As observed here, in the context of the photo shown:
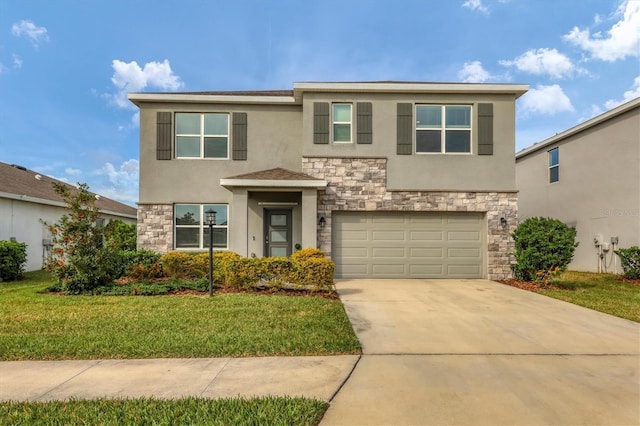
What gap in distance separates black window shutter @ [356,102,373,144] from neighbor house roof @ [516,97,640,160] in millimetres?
8616

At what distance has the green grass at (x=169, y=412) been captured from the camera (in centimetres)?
270

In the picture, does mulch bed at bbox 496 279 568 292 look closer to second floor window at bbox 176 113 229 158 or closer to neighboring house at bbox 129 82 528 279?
neighboring house at bbox 129 82 528 279

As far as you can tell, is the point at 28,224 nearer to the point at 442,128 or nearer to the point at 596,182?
the point at 442,128

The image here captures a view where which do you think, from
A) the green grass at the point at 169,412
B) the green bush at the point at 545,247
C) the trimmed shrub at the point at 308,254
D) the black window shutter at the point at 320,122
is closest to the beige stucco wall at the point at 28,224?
the trimmed shrub at the point at 308,254

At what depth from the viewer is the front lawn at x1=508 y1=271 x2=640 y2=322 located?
6.64 metres

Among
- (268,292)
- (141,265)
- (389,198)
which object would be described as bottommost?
(268,292)

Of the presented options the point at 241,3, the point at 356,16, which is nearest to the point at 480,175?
the point at 356,16

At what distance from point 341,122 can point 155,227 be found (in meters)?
6.91

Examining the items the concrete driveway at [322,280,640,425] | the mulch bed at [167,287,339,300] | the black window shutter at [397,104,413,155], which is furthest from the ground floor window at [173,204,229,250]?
the black window shutter at [397,104,413,155]

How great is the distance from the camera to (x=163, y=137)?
10.7m

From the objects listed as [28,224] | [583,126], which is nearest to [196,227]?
[28,224]

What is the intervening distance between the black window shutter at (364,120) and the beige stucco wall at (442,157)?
0.14m

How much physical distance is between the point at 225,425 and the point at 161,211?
30.8 feet

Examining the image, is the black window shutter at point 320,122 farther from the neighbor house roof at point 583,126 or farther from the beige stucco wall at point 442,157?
the neighbor house roof at point 583,126
